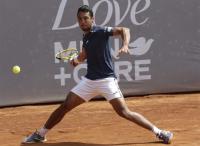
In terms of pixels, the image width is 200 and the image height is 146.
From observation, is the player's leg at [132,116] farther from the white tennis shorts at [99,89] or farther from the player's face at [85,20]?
the player's face at [85,20]

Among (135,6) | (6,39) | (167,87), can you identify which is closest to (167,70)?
(167,87)

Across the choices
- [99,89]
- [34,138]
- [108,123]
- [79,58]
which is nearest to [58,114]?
[34,138]

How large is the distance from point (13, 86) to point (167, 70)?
274 centimetres

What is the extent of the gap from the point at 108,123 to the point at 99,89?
1.66 metres

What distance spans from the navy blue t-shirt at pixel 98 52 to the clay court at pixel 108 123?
0.84 m

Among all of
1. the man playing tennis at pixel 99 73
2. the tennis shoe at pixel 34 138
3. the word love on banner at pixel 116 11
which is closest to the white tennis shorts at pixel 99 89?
the man playing tennis at pixel 99 73

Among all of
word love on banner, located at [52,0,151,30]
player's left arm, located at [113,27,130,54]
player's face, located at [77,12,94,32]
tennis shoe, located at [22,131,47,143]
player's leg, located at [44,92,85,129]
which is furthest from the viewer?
word love on banner, located at [52,0,151,30]

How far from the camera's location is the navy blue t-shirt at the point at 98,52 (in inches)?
232

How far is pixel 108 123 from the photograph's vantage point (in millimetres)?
7613

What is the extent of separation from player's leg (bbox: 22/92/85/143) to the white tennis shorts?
8cm

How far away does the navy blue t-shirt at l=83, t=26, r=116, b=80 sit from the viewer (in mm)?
5895

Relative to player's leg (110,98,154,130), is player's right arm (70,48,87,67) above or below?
above

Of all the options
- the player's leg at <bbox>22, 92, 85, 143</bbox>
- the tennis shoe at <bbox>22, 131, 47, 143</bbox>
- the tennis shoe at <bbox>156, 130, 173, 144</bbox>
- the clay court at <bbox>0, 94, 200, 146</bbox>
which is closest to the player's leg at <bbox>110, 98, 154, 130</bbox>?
the tennis shoe at <bbox>156, 130, 173, 144</bbox>

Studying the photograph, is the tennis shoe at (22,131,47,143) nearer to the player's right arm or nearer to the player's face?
the player's right arm
